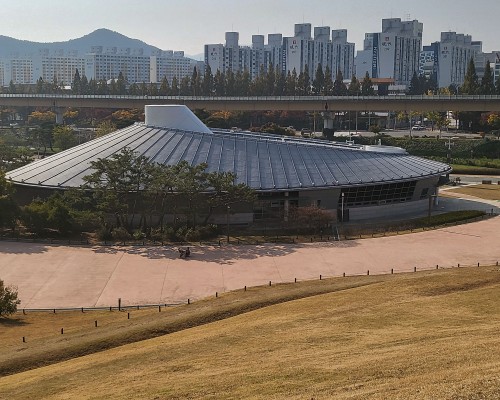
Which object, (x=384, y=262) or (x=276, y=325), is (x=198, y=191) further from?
(x=276, y=325)

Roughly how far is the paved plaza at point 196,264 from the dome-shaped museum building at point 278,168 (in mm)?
7315

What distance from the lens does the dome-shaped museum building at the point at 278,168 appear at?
2080 inches

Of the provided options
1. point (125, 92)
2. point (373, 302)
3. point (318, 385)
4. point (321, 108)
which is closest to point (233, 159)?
point (373, 302)

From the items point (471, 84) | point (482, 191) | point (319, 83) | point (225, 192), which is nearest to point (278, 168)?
point (225, 192)

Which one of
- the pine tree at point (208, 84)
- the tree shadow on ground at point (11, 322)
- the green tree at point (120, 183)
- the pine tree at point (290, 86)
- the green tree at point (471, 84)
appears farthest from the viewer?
the pine tree at point (208, 84)

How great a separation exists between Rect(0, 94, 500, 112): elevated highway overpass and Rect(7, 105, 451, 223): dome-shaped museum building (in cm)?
4811

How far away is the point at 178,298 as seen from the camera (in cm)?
3372

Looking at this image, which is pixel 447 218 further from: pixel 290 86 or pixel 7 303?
pixel 290 86

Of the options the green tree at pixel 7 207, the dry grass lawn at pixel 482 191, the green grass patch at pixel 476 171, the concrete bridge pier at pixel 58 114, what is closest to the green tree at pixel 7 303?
the green tree at pixel 7 207

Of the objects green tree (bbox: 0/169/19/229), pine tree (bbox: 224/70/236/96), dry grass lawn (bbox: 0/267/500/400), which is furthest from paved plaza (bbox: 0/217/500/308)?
pine tree (bbox: 224/70/236/96)

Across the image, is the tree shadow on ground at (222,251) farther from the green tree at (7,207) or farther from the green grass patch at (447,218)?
the green grass patch at (447,218)

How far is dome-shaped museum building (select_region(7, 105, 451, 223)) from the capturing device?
5284cm

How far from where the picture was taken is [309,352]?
21.1 metres

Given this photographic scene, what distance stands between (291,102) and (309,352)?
99.8 meters
